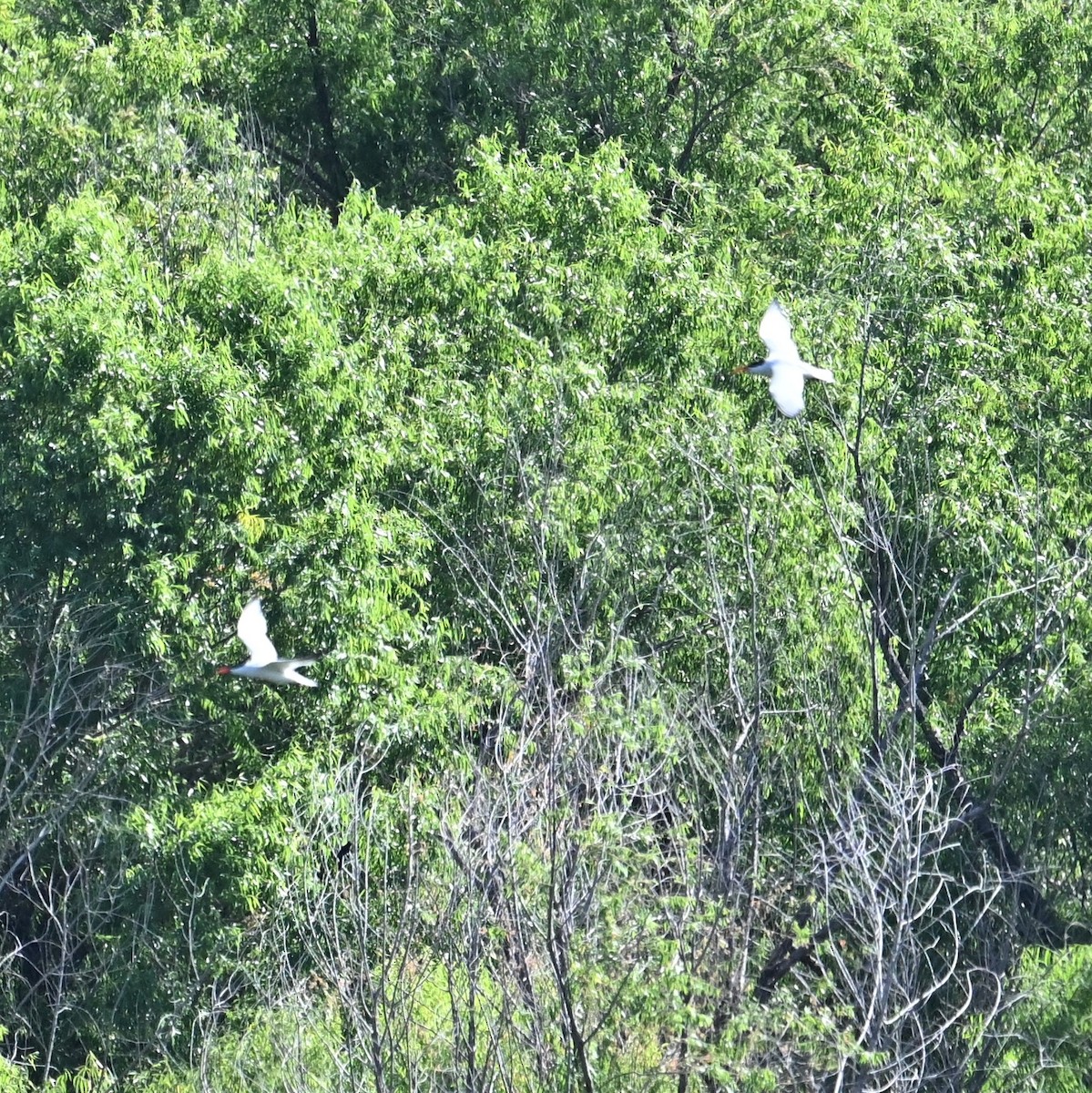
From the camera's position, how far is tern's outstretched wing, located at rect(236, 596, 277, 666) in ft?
32.7

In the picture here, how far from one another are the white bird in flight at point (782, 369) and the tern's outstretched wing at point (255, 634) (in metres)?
3.20

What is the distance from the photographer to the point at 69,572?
12.3m

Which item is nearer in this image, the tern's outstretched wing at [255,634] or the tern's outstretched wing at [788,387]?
the tern's outstretched wing at [255,634]

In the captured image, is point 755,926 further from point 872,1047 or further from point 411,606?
point 411,606

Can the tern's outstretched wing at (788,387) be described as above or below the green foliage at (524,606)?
above

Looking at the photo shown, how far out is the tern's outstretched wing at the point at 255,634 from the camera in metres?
9.97

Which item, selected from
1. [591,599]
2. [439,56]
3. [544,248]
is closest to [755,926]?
[591,599]

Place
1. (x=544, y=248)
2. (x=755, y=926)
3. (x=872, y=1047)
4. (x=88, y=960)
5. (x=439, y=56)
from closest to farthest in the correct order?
1. (x=872, y=1047)
2. (x=755, y=926)
3. (x=88, y=960)
4. (x=544, y=248)
5. (x=439, y=56)

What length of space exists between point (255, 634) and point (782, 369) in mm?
3507

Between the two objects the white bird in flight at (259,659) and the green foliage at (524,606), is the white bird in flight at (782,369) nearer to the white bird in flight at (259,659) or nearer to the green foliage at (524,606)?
the green foliage at (524,606)

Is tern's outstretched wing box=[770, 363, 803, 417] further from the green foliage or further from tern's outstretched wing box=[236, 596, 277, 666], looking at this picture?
tern's outstretched wing box=[236, 596, 277, 666]

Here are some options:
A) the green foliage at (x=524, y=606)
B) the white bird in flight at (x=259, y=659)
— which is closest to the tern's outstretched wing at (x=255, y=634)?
the white bird in flight at (x=259, y=659)

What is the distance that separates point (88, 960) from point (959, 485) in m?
7.64

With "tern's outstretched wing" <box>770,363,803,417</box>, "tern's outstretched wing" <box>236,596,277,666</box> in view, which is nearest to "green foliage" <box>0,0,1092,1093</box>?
"tern's outstretched wing" <box>770,363,803,417</box>
